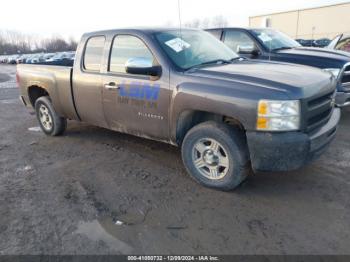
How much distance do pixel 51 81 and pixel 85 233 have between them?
3.24 metres

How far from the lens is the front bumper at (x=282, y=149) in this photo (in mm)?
2951

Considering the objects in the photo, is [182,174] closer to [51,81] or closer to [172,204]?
[172,204]

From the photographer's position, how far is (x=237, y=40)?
7.02m

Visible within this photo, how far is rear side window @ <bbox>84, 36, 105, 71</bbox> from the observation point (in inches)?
176

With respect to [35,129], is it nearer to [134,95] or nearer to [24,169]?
[24,169]

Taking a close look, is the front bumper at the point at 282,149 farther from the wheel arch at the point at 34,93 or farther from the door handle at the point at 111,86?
the wheel arch at the point at 34,93

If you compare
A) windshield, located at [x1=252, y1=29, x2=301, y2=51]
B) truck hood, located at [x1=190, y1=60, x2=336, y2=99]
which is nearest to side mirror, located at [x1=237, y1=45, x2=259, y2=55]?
windshield, located at [x1=252, y1=29, x2=301, y2=51]

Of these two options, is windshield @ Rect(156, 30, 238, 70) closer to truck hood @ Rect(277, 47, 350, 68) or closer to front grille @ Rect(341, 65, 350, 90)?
truck hood @ Rect(277, 47, 350, 68)

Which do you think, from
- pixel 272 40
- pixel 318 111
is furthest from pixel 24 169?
pixel 272 40

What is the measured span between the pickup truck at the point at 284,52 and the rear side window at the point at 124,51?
285cm

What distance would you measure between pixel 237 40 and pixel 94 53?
3.70 metres

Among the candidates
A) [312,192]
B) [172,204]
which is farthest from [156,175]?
[312,192]

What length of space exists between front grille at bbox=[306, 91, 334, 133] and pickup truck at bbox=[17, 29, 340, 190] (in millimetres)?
11

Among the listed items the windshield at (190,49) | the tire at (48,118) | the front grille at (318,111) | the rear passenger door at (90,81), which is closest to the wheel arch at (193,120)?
the windshield at (190,49)
